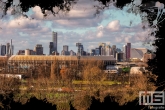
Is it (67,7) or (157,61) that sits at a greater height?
(67,7)

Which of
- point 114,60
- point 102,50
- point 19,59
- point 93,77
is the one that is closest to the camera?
point 93,77

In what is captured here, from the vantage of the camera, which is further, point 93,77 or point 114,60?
point 114,60

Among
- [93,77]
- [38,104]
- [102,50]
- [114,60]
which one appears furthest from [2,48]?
[38,104]

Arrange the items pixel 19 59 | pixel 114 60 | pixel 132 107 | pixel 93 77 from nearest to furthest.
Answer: pixel 132 107 → pixel 93 77 → pixel 19 59 → pixel 114 60

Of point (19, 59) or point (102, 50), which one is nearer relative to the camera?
point (19, 59)

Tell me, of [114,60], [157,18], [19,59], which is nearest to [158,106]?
[157,18]

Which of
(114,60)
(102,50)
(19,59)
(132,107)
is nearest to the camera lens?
(132,107)

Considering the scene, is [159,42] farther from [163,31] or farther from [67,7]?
[67,7]

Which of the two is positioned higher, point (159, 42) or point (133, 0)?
point (133, 0)

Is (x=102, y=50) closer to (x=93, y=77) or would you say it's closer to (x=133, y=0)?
(x=93, y=77)
